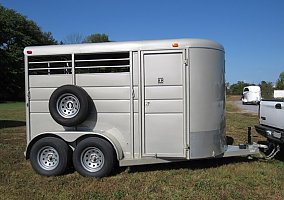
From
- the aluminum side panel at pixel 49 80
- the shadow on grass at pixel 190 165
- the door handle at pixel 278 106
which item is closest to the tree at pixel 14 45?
the aluminum side panel at pixel 49 80

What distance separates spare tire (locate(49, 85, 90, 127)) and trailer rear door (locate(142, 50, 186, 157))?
117cm

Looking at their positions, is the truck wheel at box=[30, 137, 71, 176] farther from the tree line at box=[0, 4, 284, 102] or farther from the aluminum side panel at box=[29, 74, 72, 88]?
the tree line at box=[0, 4, 284, 102]

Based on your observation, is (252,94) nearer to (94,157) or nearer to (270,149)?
(270,149)

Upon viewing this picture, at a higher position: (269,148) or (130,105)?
(130,105)

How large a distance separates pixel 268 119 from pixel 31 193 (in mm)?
5635

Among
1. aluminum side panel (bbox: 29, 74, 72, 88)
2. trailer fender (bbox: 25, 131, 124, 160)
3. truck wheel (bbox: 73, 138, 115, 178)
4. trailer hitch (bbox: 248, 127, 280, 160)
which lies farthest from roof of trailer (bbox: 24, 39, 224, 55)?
trailer hitch (bbox: 248, 127, 280, 160)

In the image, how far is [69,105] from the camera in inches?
309

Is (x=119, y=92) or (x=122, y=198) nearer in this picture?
(x=122, y=198)

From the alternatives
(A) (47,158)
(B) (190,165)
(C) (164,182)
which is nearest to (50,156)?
(A) (47,158)

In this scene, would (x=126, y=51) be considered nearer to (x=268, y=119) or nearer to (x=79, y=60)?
(x=79, y=60)

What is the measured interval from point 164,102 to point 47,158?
2.65 metres

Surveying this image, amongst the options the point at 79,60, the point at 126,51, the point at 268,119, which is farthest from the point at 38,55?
the point at 268,119

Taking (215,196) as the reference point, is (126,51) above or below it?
above

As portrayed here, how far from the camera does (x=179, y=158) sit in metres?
7.64
